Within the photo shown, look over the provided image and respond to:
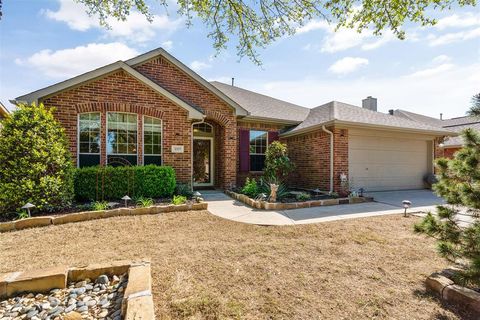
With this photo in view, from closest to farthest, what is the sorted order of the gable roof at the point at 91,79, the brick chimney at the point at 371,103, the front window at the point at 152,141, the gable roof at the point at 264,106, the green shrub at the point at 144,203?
the green shrub at the point at 144,203, the gable roof at the point at 91,79, the front window at the point at 152,141, the gable roof at the point at 264,106, the brick chimney at the point at 371,103

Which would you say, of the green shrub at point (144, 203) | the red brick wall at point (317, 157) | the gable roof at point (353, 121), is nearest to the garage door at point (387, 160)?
the gable roof at point (353, 121)

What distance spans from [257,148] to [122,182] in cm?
618

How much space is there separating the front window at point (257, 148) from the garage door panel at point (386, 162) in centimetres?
387

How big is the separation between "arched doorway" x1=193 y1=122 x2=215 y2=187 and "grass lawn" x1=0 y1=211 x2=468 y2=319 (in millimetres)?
5197

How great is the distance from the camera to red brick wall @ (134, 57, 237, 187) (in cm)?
967

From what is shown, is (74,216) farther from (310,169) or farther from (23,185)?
(310,169)

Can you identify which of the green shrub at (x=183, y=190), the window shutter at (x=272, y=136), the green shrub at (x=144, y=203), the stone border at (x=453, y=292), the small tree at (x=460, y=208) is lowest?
the stone border at (x=453, y=292)

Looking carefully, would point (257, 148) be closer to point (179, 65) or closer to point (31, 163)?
point (179, 65)

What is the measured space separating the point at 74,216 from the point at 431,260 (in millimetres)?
6911

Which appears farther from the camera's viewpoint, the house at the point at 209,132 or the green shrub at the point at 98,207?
the house at the point at 209,132

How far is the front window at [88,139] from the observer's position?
24.3 feet

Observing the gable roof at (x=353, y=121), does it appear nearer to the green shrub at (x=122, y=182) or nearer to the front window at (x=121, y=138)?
the green shrub at (x=122, y=182)

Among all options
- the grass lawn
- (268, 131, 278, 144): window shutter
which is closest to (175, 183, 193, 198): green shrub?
the grass lawn

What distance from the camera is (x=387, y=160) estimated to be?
1015 centimetres
